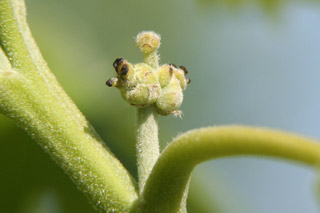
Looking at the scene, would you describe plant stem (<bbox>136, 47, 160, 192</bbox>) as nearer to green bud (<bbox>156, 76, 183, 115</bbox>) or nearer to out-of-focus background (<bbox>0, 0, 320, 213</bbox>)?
green bud (<bbox>156, 76, 183, 115</bbox>)

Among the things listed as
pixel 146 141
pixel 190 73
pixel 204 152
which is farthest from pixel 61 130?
pixel 190 73

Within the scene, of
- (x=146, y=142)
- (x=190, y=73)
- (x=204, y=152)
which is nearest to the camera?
(x=204, y=152)

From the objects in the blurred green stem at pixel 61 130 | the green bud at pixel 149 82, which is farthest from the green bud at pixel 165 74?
the blurred green stem at pixel 61 130

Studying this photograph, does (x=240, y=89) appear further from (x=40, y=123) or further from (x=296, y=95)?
(x=40, y=123)

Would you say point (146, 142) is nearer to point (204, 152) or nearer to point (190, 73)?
point (204, 152)

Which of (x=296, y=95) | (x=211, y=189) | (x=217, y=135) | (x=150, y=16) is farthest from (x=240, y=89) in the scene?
(x=217, y=135)

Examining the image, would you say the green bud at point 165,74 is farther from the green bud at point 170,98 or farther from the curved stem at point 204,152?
the curved stem at point 204,152

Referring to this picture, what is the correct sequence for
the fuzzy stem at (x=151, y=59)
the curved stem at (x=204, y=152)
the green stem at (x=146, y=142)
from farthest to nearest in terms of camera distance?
the fuzzy stem at (x=151, y=59) < the green stem at (x=146, y=142) < the curved stem at (x=204, y=152)
